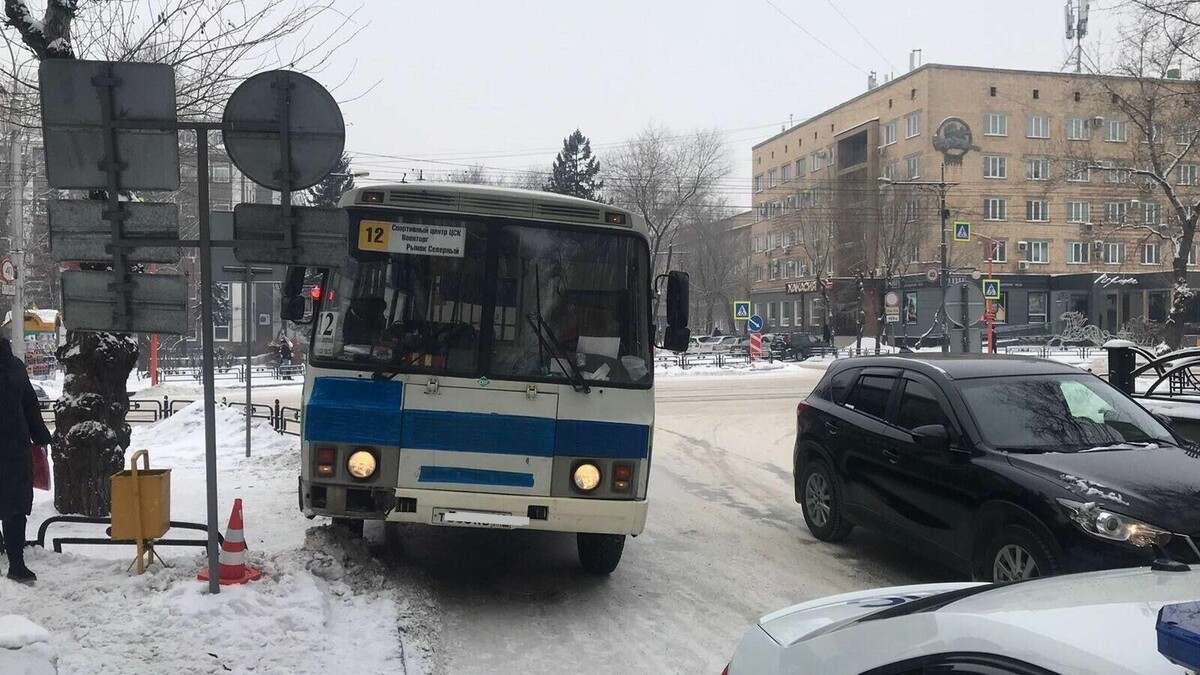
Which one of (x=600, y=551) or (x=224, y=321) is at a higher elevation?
(x=224, y=321)

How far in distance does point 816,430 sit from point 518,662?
423 cm

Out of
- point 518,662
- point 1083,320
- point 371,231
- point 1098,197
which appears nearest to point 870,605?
point 518,662

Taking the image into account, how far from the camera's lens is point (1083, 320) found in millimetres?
57375

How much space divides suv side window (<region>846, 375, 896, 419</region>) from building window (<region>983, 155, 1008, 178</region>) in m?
59.9

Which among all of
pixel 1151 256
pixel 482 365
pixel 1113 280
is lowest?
pixel 482 365

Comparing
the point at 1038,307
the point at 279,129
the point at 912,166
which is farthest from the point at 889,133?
the point at 279,129

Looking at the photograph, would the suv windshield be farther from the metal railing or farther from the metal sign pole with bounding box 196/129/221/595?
the metal railing

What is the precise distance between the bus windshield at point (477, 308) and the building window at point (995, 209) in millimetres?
61858

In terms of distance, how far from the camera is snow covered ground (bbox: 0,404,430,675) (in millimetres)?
4609

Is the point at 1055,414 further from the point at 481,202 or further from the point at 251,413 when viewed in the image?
the point at 251,413

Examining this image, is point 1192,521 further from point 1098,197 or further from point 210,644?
point 1098,197

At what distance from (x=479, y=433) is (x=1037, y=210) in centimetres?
6579

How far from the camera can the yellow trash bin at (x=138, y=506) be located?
5777 millimetres

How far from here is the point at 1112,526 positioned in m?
5.25
